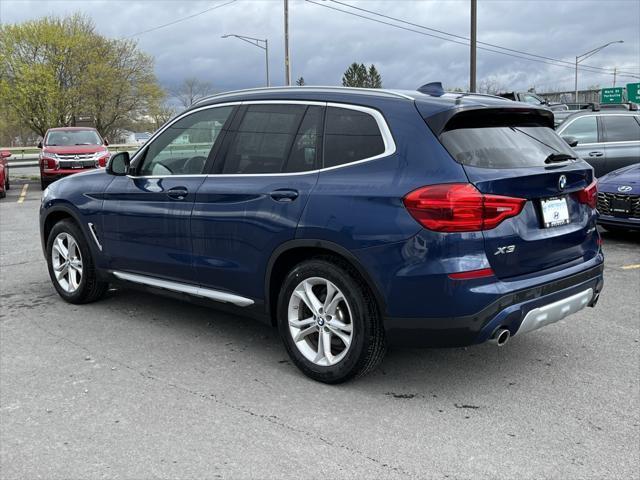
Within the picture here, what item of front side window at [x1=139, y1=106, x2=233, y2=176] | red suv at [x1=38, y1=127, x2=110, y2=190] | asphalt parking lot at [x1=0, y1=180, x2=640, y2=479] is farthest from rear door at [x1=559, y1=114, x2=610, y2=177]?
red suv at [x1=38, y1=127, x2=110, y2=190]

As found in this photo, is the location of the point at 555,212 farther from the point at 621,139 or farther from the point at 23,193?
the point at 23,193

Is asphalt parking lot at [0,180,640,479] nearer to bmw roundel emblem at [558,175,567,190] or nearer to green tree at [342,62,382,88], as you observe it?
bmw roundel emblem at [558,175,567,190]

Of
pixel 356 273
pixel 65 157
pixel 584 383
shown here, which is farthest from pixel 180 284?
pixel 65 157

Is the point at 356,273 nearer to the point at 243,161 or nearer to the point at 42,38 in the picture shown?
the point at 243,161

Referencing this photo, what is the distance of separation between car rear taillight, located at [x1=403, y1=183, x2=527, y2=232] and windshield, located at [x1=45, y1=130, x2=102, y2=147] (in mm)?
17751

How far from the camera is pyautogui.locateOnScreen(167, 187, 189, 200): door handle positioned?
15.5 ft

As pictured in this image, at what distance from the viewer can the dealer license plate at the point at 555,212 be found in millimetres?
3804

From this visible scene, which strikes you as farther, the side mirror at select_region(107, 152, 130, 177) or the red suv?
the red suv

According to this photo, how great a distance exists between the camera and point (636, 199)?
8281mm

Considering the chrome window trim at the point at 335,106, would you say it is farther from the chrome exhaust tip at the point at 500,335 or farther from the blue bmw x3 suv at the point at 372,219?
the chrome exhaust tip at the point at 500,335

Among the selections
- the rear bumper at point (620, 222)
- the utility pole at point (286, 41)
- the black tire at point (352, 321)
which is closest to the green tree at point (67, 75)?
the utility pole at point (286, 41)

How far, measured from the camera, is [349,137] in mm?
3969

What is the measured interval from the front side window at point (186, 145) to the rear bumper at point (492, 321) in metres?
2.01

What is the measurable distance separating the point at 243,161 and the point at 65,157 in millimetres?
15522
